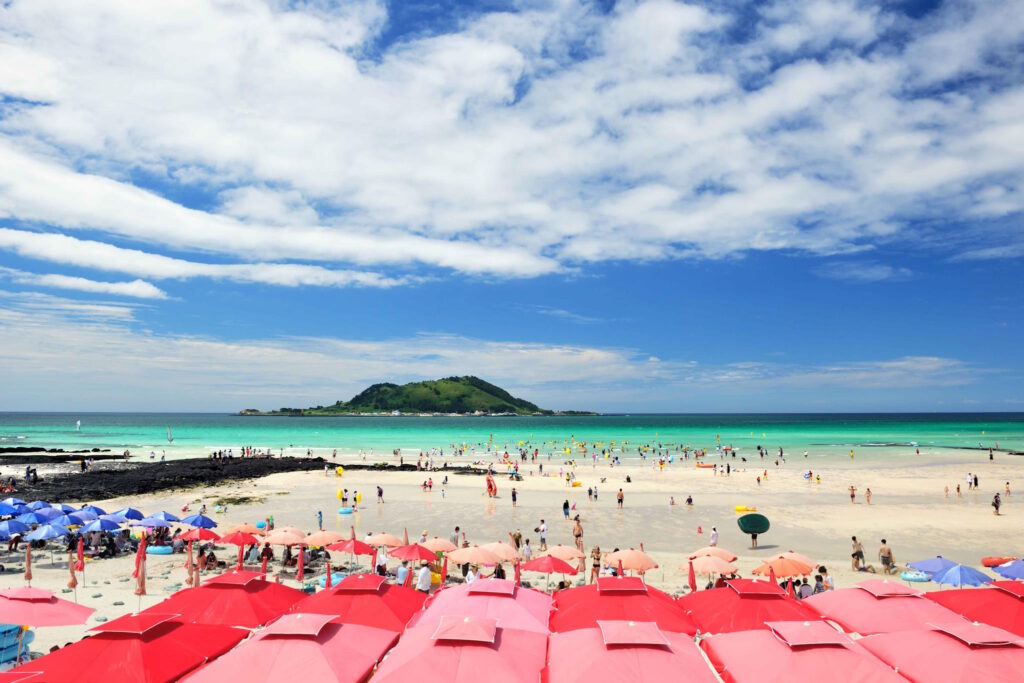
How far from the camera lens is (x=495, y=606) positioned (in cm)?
1096

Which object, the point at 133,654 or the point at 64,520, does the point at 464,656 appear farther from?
the point at 64,520

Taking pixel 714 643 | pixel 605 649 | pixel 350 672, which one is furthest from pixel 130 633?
pixel 714 643

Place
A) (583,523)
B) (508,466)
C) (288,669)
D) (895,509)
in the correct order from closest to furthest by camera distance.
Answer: (288,669) → (583,523) → (895,509) → (508,466)

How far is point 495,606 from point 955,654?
23.6 ft

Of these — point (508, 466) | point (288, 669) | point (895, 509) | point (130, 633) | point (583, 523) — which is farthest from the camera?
point (508, 466)

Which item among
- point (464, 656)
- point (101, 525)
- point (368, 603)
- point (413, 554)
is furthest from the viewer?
point (101, 525)

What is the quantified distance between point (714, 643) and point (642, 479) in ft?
139

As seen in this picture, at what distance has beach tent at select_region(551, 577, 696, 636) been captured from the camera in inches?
427

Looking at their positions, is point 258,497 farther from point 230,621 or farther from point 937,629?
point 937,629

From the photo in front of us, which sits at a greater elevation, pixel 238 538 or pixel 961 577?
pixel 961 577

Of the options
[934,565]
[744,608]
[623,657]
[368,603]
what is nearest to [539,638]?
[623,657]

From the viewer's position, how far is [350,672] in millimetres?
8570

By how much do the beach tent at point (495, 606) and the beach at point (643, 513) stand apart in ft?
29.2

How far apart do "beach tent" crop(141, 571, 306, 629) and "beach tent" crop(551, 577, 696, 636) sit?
564 cm
